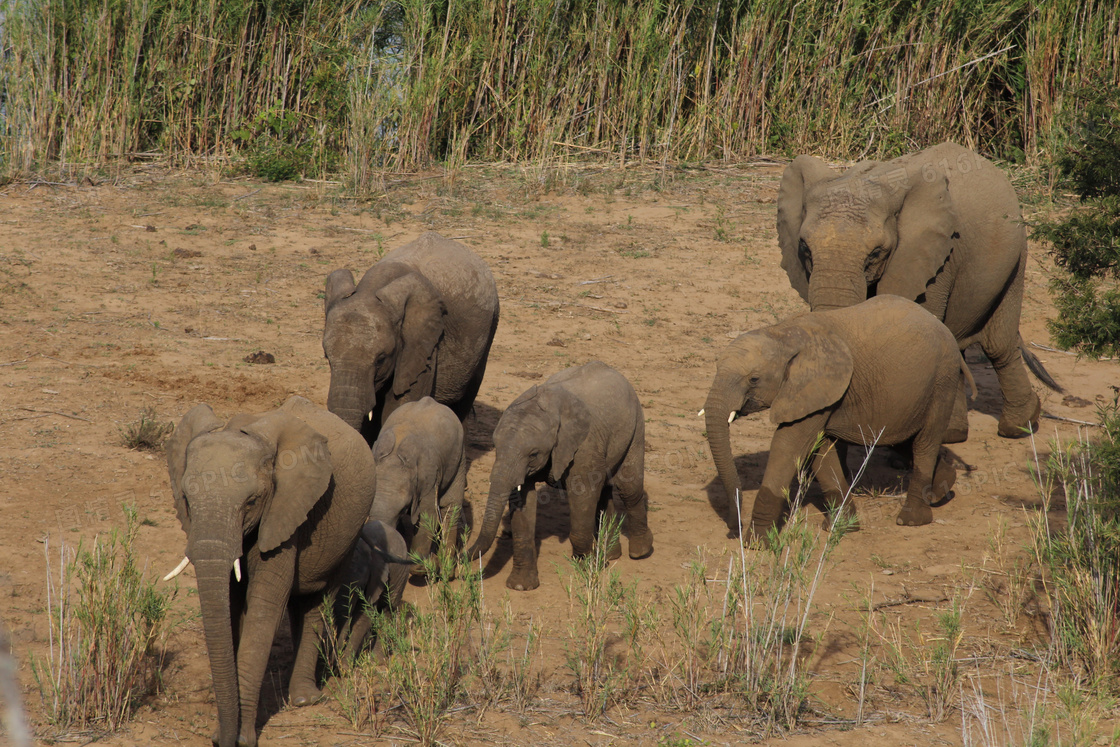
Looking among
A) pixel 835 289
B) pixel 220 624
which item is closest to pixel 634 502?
pixel 835 289

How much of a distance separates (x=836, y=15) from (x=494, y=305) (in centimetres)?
947

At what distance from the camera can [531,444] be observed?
6.48 meters

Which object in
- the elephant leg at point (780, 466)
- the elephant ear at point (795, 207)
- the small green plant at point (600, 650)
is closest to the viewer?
the small green plant at point (600, 650)

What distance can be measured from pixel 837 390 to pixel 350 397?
119 inches

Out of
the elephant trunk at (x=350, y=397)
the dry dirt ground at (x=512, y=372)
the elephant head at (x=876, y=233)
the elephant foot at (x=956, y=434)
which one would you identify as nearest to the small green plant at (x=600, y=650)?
the dry dirt ground at (x=512, y=372)

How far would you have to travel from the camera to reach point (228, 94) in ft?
49.7

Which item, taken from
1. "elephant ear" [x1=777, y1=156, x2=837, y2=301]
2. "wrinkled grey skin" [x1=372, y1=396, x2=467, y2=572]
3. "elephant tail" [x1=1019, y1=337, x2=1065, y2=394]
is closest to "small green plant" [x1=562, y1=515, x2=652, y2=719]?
"wrinkled grey skin" [x1=372, y1=396, x2=467, y2=572]

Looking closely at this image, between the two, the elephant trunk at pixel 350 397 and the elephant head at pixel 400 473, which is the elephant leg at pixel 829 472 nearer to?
the elephant head at pixel 400 473

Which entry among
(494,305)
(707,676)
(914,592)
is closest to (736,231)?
(494,305)

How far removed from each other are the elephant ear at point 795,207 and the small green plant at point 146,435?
4984 mm

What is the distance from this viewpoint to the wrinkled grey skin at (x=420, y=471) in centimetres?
620

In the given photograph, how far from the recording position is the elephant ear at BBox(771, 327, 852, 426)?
23.5 ft

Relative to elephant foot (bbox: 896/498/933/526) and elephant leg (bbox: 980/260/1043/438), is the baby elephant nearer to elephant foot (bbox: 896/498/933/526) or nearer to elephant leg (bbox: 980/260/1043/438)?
elephant foot (bbox: 896/498/933/526)

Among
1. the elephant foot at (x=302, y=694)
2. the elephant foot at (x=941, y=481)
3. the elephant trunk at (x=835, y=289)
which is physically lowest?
the elephant foot at (x=302, y=694)
